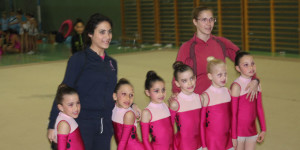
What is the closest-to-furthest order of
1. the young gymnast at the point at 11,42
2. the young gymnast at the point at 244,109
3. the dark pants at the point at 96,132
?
the dark pants at the point at 96,132 → the young gymnast at the point at 244,109 → the young gymnast at the point at 11,42

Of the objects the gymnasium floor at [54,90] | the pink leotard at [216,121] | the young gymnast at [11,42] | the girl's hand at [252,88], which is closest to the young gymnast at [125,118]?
the pink leotard at [216,121]

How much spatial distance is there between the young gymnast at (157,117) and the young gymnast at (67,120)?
50cm

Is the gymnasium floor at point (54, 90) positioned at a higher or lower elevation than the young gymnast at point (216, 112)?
lower

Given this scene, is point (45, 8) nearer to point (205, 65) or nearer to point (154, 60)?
point (154, 60)

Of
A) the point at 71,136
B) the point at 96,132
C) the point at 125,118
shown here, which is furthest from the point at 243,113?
the point at 71,136

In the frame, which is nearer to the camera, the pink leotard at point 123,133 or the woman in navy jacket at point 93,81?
the woman in navy jacket at point 93,81

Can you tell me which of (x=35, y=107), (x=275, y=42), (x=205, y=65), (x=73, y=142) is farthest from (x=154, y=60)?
(x=73, y=142)

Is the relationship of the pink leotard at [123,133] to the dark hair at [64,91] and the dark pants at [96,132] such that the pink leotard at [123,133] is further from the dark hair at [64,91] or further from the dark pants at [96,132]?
the dark hair at [64,91]

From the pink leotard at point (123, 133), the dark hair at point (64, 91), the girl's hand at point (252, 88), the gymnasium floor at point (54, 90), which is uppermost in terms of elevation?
the dark hair at point (64, 91)

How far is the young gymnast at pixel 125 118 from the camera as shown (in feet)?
9.58

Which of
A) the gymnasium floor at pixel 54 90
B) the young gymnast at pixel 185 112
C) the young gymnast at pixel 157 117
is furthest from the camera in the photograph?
the gymnasium floor at pixel 54 90

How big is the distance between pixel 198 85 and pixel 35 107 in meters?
3.78

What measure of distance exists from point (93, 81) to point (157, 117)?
557 mm

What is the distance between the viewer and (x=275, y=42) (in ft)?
37.1
